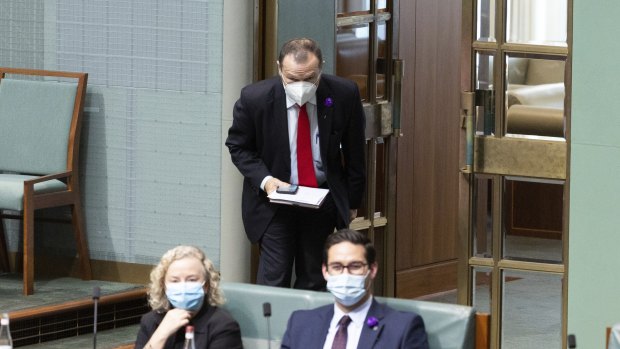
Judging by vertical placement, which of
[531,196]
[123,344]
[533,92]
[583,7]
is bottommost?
[123,344]

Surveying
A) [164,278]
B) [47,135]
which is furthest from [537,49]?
[47,135]

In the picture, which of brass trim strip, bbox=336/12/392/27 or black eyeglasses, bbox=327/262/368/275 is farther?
brass trim strip, bbox=336/12/392/27

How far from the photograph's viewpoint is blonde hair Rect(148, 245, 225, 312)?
13.5 ft

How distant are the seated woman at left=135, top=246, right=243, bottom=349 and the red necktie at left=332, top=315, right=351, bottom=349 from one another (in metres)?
0.31

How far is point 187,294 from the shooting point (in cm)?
408

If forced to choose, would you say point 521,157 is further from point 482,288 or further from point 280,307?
point 280,307

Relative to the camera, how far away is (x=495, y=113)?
17.6 feet

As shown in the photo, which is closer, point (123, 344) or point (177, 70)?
point (123, 344)

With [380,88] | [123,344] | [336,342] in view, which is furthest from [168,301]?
[380,88]

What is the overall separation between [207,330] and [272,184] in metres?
0.90

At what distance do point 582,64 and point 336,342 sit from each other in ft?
6.03

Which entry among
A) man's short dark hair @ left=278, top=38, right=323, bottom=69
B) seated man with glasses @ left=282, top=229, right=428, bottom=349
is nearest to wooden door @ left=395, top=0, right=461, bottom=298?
man's short dark hair @ left=278, top=38, right=323, bottom=69

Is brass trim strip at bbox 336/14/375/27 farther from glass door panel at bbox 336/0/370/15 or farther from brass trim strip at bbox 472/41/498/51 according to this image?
brass trim strip at bbox 472/41/498/51

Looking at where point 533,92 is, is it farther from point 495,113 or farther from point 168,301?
point 168,301
